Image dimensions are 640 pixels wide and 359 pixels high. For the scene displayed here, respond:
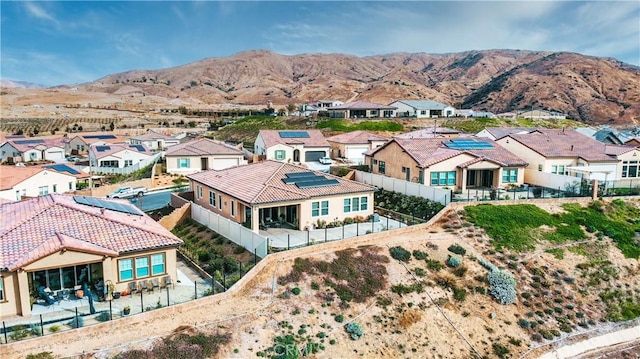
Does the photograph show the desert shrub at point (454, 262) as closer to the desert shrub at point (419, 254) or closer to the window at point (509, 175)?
the desert shrub at point (419, 254)

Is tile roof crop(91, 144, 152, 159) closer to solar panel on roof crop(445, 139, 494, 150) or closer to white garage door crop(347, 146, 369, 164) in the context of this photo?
white garage door crop(347, 146, 369, 164)

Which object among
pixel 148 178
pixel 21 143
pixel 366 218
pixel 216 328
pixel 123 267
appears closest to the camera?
pixel 216 328

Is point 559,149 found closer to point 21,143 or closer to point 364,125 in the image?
point 364,125

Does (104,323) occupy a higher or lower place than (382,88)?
lower

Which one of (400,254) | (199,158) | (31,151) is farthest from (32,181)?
(400,254)

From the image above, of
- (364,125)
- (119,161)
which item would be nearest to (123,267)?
(119,161)
